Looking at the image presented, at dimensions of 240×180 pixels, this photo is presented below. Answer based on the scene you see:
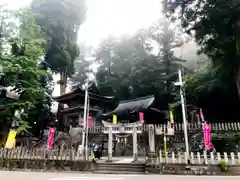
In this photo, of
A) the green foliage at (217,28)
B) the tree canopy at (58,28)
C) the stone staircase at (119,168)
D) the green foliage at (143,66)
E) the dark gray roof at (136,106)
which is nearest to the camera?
the stone staircase at (119,168)

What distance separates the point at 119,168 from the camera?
8750mm

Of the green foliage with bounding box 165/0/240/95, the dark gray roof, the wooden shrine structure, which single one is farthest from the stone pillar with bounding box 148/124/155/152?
the wooden shrine structure

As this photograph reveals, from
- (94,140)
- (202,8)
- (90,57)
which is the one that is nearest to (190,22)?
(202,8)

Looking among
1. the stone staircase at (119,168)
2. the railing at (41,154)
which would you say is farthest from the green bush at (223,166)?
the railing at (41,154)

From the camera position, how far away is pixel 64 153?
9.65 m

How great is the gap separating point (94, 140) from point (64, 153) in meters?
7.23

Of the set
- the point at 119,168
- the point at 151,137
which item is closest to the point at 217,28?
the point at 151,137

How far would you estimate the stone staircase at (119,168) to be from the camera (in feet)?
27.7

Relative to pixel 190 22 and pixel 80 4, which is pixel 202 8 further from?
pixel 80 4

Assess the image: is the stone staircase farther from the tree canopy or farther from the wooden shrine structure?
the tree canopy

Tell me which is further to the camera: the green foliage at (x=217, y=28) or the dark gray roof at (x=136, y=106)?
the dark gray roof at (x=136, y=106)

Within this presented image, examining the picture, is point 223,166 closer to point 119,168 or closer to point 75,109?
point 119,168

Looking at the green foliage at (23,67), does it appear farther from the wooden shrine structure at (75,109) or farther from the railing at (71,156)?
the wooden shrine structure at (75,109)

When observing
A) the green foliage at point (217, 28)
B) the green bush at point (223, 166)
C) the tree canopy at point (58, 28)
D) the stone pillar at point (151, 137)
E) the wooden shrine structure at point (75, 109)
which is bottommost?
the green bush at point (223, 166)
